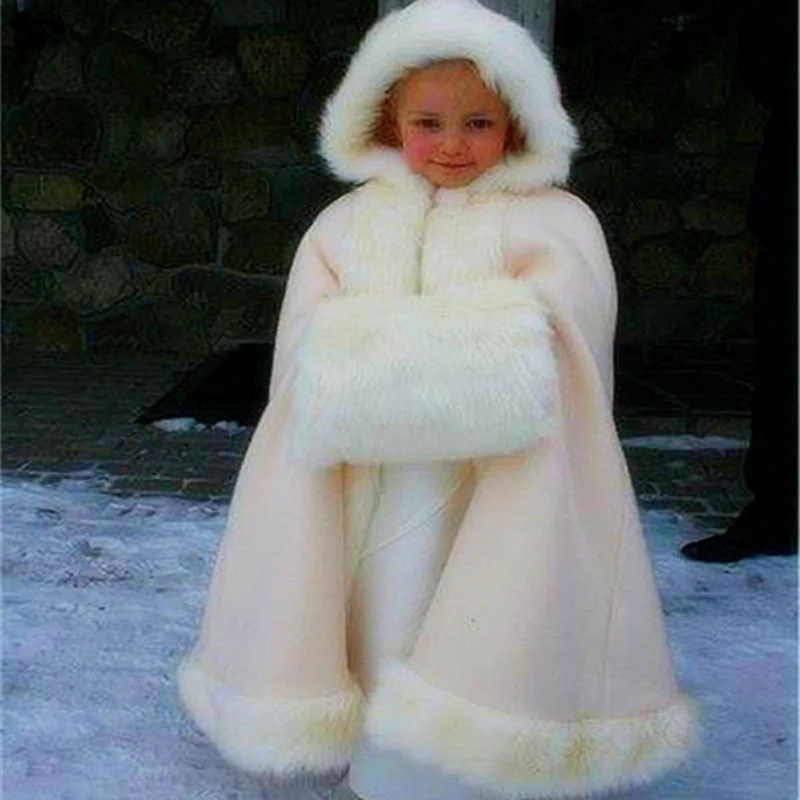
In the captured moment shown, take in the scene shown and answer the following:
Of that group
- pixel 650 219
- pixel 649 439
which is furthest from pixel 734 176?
pixel 649 439

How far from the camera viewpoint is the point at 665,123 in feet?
19.2

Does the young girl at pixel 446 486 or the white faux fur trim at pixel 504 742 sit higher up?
the young girl at pixel 446 486

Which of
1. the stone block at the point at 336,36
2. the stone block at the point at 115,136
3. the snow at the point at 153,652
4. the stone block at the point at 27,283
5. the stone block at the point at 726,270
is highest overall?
the stone block at the point at 336,36

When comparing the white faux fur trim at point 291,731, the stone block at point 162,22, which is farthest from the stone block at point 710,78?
the white faux fur trim at point 291,731

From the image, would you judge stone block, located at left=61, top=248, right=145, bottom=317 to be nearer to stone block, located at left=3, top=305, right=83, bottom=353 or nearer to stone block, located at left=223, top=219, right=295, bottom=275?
stone block, located at left=3, top=305, right=83, bottom=353

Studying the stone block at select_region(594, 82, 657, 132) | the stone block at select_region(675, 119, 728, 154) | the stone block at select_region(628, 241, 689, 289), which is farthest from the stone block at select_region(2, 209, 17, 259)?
the stone block at select_region(675, 119, 728, 154)

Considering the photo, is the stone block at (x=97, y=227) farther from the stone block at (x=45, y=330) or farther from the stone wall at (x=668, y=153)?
the stone wall at (x=668, y=153)

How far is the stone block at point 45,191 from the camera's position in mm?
6121

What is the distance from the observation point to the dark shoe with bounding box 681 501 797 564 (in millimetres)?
3355

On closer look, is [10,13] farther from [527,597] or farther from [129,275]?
[527,597]

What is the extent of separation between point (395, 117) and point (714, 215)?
13.8 ft

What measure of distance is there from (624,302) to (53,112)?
281 cm

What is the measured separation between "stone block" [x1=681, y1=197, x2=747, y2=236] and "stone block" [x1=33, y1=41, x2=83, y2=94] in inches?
113

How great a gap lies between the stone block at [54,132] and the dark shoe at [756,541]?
383cm
